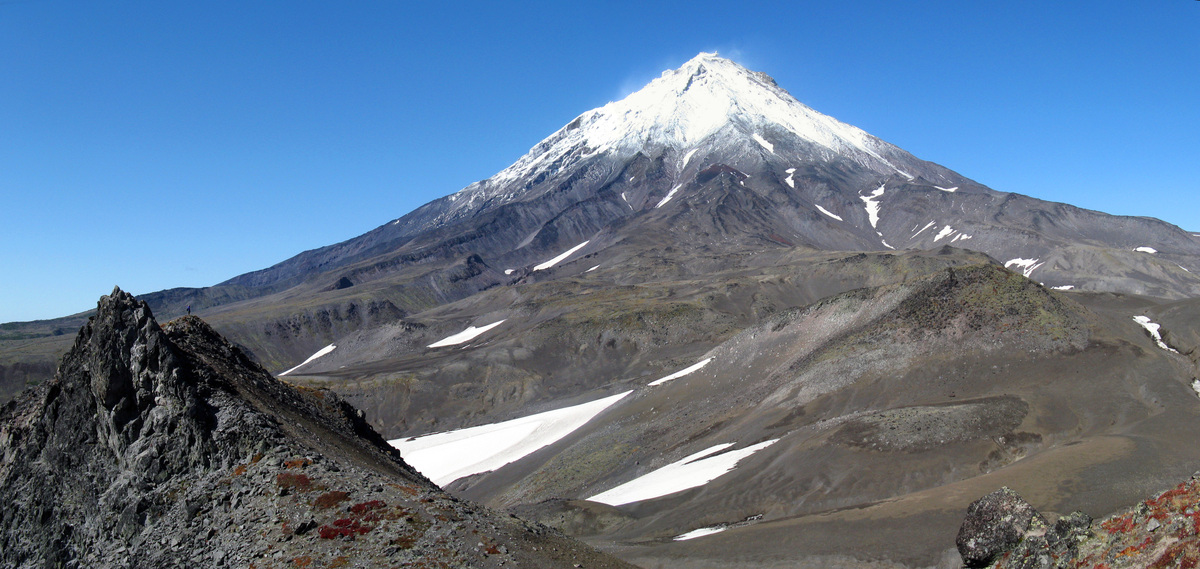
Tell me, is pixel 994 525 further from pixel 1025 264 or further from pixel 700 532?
pixel 1025 264

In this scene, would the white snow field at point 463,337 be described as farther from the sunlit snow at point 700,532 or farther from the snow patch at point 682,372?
the sunlit snow at point 700,532

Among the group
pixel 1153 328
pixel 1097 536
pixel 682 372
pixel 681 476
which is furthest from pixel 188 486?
pixel 1153 328

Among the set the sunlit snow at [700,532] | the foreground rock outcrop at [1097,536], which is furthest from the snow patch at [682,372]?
the foreground rock outcrop at [1097,536]

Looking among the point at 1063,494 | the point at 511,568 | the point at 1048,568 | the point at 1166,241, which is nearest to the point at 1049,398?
the point at 1063,494

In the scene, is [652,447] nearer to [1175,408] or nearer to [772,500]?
[772,500]

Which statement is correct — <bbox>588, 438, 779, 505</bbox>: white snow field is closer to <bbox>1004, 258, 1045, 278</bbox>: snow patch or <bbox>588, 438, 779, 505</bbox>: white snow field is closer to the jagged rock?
the jagged rock
